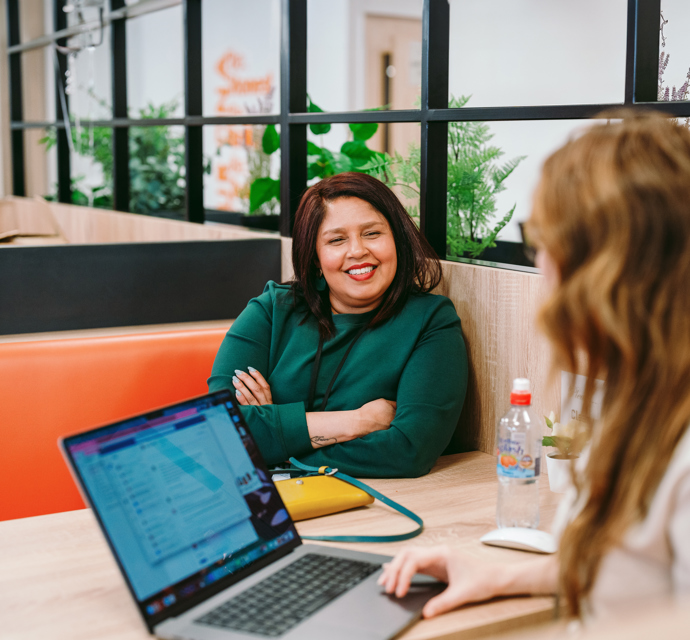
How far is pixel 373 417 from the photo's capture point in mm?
1707

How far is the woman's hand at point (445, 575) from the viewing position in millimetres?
996

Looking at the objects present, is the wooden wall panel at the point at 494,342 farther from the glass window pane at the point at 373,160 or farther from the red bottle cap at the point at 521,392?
the red bottle cap at the point at 521,392

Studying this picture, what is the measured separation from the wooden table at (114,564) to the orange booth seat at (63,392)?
23.4 inches

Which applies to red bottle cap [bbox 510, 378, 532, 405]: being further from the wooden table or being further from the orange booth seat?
the orange booth seat

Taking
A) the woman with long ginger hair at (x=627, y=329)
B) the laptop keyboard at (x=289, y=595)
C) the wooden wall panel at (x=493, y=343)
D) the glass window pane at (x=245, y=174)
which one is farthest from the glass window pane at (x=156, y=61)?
the woman with long ginger hair at (x=627, y=329)

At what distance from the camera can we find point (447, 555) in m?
1.02

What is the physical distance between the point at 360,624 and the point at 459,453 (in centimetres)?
92

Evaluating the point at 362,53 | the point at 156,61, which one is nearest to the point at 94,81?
the point at 156,61

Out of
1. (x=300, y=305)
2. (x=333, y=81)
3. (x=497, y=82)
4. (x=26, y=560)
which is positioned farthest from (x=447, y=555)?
(x=333, y=81)

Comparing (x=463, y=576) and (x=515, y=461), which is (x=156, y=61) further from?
(x=463, y=576)

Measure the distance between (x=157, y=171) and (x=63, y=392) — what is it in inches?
125

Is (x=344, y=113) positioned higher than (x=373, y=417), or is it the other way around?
(x=344, y=113)

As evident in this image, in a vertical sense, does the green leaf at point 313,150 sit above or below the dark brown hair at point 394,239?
above

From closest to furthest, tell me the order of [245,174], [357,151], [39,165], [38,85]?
[357,151] → [245,174] → [38,85] → [39,165]
